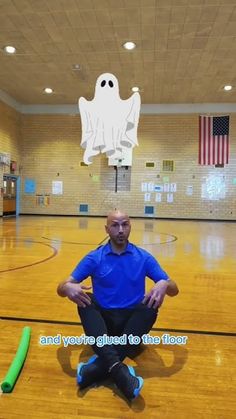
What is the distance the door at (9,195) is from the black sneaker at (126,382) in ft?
47.3

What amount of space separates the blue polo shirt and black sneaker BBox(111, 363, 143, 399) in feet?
1.57

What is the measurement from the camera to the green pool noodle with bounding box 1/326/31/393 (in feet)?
6.01

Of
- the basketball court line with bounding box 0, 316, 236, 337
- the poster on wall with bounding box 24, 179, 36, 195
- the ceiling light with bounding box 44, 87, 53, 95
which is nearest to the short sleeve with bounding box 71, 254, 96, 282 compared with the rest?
the basketball court line with bounding box 0, 316, 236, 337

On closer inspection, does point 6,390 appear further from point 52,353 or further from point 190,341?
point 190,341

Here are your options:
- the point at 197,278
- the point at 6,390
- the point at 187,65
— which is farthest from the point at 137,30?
the point at 6,390

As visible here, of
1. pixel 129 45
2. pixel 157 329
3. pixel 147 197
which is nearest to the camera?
pixel 157 329

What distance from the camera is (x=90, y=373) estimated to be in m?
1.89

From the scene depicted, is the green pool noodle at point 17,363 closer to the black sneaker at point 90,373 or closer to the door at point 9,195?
the black sneaker at point 90,373

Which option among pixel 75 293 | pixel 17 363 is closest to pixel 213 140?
pixel 75 293

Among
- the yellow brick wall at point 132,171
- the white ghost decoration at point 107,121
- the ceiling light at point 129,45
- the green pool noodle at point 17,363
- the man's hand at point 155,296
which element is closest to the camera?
the green pool noodle at point 17,363

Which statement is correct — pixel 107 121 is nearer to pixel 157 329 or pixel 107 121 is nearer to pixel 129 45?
pixel 157 329

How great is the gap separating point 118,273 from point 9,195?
48.1 feet

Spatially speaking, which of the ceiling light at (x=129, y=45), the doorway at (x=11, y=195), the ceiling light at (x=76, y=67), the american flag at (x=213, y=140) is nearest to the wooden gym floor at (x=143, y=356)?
the ceiling light at (x=129, y=45)

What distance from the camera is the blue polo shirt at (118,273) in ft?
7.18
